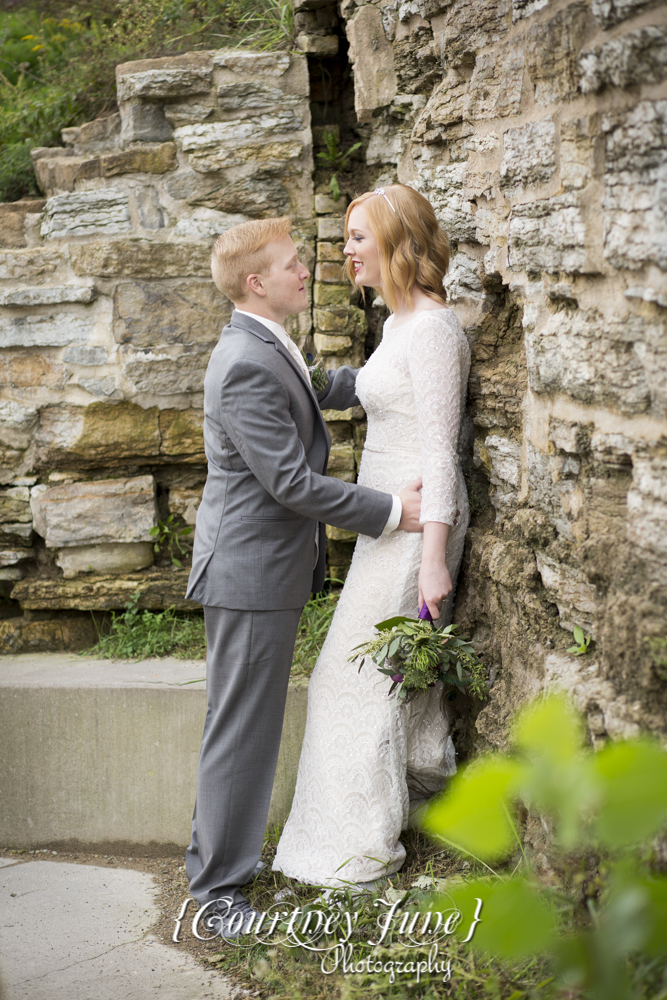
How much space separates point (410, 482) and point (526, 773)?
1852mm

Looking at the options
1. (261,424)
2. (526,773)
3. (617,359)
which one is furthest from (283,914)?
(526,773)

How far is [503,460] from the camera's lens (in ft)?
7.98

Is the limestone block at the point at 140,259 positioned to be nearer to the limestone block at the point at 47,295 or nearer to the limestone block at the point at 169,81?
the limestone block at the point at 47,295

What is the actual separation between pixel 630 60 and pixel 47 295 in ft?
8.80

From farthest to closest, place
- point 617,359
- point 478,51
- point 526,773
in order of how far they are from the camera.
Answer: point 478,51 < point 617,359 < point 526,773

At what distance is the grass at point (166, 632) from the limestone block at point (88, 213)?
1621 millimetres

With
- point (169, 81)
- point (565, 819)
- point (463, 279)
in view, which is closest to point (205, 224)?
point (169, 81)

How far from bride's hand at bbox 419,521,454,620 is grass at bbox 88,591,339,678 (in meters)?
1.14

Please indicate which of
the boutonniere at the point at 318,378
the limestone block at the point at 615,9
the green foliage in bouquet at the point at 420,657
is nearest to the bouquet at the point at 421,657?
the green foliage in bouquet at the point at 420,657

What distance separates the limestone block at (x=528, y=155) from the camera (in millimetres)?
1922

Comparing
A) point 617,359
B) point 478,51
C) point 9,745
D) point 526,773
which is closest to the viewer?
point 526,773

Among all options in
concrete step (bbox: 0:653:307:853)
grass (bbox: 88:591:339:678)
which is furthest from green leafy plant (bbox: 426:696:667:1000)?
grass (bbox: 88:591:339:678)

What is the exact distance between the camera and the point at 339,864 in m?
2.50

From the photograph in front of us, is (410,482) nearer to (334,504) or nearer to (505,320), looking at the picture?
(334,504)
